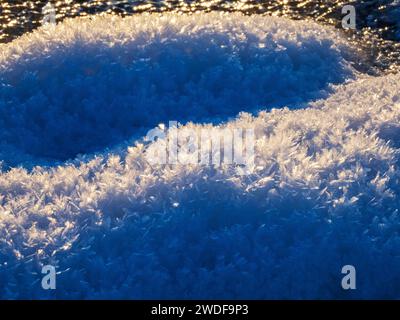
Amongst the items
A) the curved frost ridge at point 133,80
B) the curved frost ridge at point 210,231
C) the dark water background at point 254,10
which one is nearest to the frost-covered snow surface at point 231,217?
the curved frost ridge at point 210,231

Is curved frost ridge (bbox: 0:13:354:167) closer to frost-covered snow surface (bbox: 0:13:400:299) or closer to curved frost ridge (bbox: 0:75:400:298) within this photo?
frost-covered snow surface (bbox: 0:13:400:299)

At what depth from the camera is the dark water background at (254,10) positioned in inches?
221

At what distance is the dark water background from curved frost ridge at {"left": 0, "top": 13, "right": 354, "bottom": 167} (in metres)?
1.15

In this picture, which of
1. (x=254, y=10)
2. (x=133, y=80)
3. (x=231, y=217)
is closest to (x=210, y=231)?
Result: (x=231, y=217)

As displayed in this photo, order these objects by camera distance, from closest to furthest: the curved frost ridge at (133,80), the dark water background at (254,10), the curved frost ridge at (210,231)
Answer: the curved frost ridge at (210,231)
the curved frost ridge at (133,80)
the dark water background at (254,10)

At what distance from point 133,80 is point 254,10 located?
6.86 feet

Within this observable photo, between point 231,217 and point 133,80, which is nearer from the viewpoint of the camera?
point 231,217

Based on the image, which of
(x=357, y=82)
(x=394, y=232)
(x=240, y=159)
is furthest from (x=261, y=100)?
(x=394, y=232)

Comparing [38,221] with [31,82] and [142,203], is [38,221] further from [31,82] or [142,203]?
[31,82]

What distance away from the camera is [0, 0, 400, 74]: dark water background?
18.4 feet

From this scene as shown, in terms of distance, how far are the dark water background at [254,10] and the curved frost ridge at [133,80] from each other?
45.4 inches

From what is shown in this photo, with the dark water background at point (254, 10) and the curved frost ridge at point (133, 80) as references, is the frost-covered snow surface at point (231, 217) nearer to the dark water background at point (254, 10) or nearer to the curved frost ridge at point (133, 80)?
the curved frost ridge at point (133, 80)

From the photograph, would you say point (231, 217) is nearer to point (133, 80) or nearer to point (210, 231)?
point (210, 231)

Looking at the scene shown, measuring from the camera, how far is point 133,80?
4.36m
